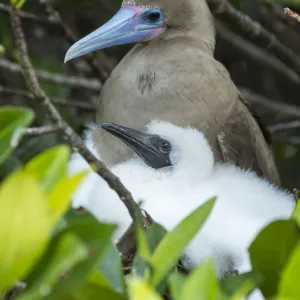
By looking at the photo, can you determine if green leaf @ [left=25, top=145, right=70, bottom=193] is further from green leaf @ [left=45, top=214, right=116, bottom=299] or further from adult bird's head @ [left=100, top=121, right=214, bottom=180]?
adult bird's head @ [left=100, top=121, right=214, bottom=180]

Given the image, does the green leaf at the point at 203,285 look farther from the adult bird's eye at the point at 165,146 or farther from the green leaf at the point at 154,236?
the adult bird's eye at the point at 165,146

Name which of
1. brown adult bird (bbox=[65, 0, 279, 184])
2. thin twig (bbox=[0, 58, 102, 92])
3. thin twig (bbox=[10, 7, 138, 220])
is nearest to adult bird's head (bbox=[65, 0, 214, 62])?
brown adult bird (bbox=[65, 0, 279, 184])

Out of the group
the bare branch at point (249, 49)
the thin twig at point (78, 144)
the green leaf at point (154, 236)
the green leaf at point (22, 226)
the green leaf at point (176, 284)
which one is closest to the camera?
the green leaf at point (22, 226)

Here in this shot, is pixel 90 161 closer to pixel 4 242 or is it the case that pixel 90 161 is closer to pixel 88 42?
pixel 4 242

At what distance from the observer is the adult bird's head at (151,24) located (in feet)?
7.68

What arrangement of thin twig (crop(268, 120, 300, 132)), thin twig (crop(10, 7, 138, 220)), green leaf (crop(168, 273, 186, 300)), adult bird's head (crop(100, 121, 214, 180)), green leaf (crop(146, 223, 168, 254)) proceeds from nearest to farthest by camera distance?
green leaf (crop(168, 273, 186, 300)), green leaf (crop(146, 223, 168, 254)), thin twig (crop(10, 7, 138, 220)), adult bird's head (crop(100, 121, 214, 180)), thin twig (crop(268, 120, 300, 132))

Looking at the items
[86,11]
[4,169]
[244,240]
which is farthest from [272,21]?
[244,240]

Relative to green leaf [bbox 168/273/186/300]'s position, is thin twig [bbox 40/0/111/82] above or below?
below

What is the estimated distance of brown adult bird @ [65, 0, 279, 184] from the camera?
2.38 metres

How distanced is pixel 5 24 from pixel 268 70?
1.36 m

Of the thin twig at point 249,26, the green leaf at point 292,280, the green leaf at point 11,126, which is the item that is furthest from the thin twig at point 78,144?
the thin twig at point 249,26

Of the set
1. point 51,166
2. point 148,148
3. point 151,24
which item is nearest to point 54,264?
point 51,166

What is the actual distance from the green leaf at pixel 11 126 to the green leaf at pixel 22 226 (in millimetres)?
196

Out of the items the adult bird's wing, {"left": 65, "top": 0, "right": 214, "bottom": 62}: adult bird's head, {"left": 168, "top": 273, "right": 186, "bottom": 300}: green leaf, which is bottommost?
the adult bird's wing
